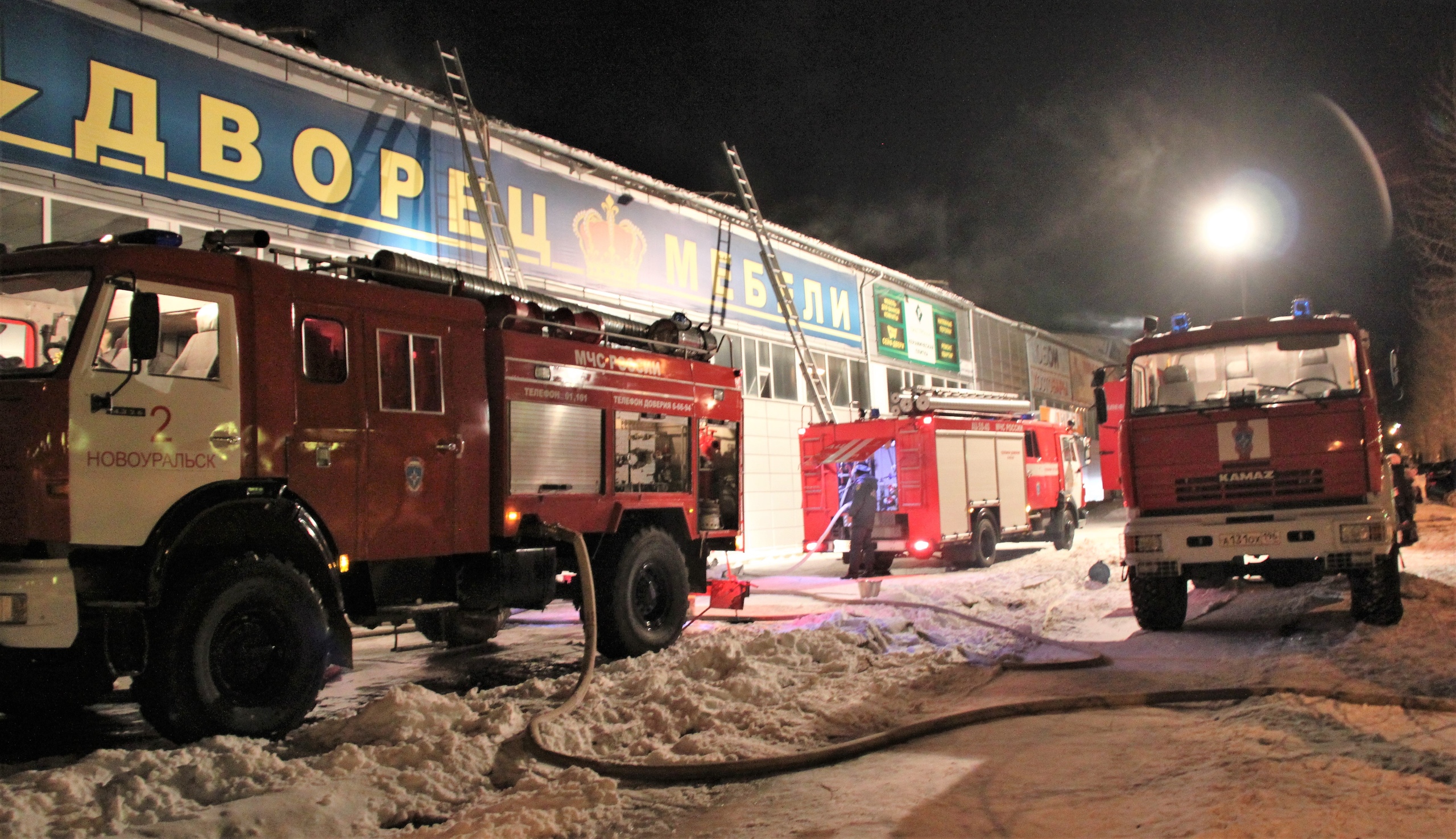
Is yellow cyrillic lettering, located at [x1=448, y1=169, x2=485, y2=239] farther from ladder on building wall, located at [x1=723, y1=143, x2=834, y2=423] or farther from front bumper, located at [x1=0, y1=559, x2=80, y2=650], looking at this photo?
front bumper, located at [x1=0, y1=559, x2=80, y2=650]

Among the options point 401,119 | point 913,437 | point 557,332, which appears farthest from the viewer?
point 913,437

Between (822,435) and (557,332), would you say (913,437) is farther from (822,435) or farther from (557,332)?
(557,332)

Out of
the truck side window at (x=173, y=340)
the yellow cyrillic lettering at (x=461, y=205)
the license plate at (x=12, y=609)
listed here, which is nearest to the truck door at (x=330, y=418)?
the truck side window at (x=173, y=340)

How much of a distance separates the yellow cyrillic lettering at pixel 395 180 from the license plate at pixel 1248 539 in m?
10.5

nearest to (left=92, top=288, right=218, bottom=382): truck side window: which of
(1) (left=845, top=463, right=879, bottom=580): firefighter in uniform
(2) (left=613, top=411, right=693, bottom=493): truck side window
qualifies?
(2) (left=613, top=411, right=693, bottom=493): truck side window

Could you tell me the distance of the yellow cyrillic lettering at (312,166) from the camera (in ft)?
38.6

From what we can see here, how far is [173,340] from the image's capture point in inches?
228

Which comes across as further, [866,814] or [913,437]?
[913,437]

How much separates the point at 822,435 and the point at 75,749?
480 inches

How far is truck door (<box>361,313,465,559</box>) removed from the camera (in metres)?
6.77

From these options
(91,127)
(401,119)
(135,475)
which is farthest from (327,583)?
(401,119)

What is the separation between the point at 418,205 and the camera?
43.2 feet

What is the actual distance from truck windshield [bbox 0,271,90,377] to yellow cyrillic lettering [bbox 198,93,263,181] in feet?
18.9

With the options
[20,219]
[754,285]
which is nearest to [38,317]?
[20,219]
